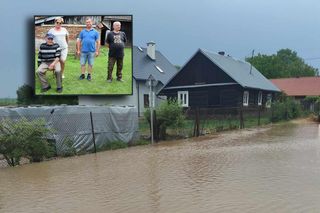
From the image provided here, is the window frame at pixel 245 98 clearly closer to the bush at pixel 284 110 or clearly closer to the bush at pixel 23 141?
the bush at pixel 284 110

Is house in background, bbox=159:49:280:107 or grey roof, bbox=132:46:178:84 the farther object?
grey roof, bbox=132:46:178:84

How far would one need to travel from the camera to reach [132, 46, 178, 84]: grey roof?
4491 centimetres

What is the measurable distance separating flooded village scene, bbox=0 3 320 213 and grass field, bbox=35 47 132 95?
7cm

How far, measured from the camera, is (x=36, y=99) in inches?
1395

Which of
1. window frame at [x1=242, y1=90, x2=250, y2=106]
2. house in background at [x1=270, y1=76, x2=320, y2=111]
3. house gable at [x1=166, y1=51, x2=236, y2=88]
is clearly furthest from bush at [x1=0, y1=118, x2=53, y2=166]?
house in background at [x1=270, y1=76, x2=320, y2=111]

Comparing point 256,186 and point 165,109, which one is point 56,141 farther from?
→ point 256,186

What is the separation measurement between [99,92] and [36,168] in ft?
58.3

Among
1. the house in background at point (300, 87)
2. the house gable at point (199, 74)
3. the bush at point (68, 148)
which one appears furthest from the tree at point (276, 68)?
the bush at point (68, 148)

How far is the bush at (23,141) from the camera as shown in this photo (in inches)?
547

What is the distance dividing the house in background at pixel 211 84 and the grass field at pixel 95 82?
10.3 meters

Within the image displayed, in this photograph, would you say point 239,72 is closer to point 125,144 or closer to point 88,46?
point 88,46

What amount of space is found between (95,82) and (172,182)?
71.1 feet

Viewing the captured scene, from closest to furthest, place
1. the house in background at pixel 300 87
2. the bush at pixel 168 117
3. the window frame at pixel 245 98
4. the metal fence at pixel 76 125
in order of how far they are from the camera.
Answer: the metal fence at pixel 76 125
the bush at pixel 168 117
the window frame at pixel 245 98
the house in background at pixel 300 87

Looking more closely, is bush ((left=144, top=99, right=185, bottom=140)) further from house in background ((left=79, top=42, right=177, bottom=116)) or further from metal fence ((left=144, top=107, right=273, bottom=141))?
house in background ((left=79, top=42, right=177, bottom=116))
